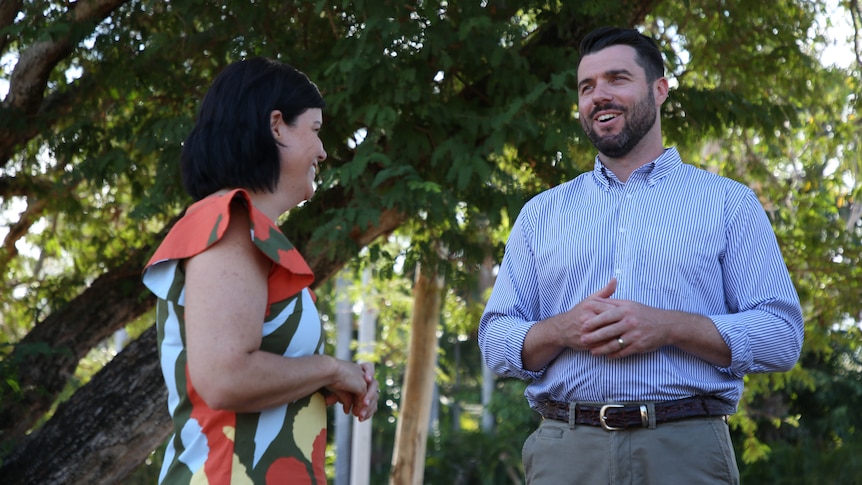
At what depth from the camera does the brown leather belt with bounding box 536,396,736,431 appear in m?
2.72

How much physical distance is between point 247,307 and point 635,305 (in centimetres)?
112

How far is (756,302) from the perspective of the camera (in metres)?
2.79

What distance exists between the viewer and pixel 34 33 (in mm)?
5910

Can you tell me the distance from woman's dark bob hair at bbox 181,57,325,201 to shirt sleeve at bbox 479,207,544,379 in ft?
3.32

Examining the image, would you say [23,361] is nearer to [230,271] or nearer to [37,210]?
[37,210]

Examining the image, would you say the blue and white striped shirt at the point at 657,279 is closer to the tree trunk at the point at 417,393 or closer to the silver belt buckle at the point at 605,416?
the silver belt buckle at the point at 605,416

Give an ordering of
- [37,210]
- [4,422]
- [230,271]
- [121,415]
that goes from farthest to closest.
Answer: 1. [37,210]
2. [4,422]
3. [121,415]
4. [230,271]

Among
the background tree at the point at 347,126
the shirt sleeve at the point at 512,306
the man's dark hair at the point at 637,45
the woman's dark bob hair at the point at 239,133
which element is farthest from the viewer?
the background tree at the point at 347,126

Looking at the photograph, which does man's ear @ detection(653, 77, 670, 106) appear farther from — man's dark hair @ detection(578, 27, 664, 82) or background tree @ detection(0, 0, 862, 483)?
background tree @ detection(0, 0, 862, 483)

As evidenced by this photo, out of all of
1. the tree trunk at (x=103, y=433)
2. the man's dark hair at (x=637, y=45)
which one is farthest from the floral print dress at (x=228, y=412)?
the tree trunk at (x=103, y=433)

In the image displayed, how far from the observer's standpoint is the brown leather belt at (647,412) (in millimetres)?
2719

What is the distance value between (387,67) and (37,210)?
14.9ft

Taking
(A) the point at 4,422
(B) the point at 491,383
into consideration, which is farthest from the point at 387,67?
(B) the point at 491,383

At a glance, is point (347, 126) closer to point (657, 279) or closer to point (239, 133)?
point (657, 279)
